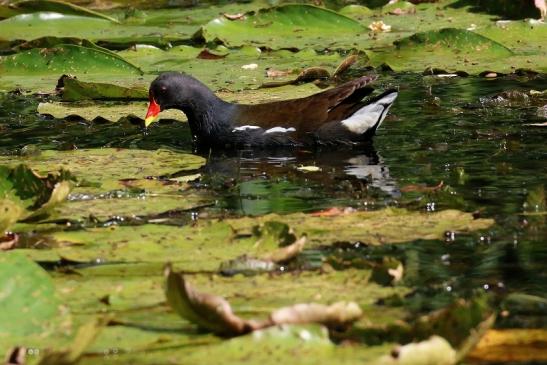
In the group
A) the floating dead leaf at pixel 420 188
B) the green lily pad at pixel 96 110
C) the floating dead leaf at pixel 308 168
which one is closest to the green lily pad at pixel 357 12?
the green lily pad at pixel 96 110

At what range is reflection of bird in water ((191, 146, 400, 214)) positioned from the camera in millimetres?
4797

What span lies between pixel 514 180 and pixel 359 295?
1999 mm

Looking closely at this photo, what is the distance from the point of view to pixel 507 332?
10.2 ft

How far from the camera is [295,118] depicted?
6.48 metres

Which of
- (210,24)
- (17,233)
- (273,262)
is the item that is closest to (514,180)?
(273,262)

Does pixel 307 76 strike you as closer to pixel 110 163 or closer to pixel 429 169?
pixel 429 169

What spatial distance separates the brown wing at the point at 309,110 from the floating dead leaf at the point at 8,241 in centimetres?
257

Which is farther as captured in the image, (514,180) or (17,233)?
(514,180)

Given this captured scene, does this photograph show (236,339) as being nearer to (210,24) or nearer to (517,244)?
(517,244)

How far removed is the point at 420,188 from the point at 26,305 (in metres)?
2.12

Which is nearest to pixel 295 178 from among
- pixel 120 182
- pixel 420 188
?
pixel 420 188

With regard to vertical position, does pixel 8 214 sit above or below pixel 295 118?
above

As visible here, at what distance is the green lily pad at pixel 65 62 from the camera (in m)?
7.80

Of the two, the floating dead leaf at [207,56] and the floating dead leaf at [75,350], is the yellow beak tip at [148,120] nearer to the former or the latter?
the floating dead leaf at [207,56]
